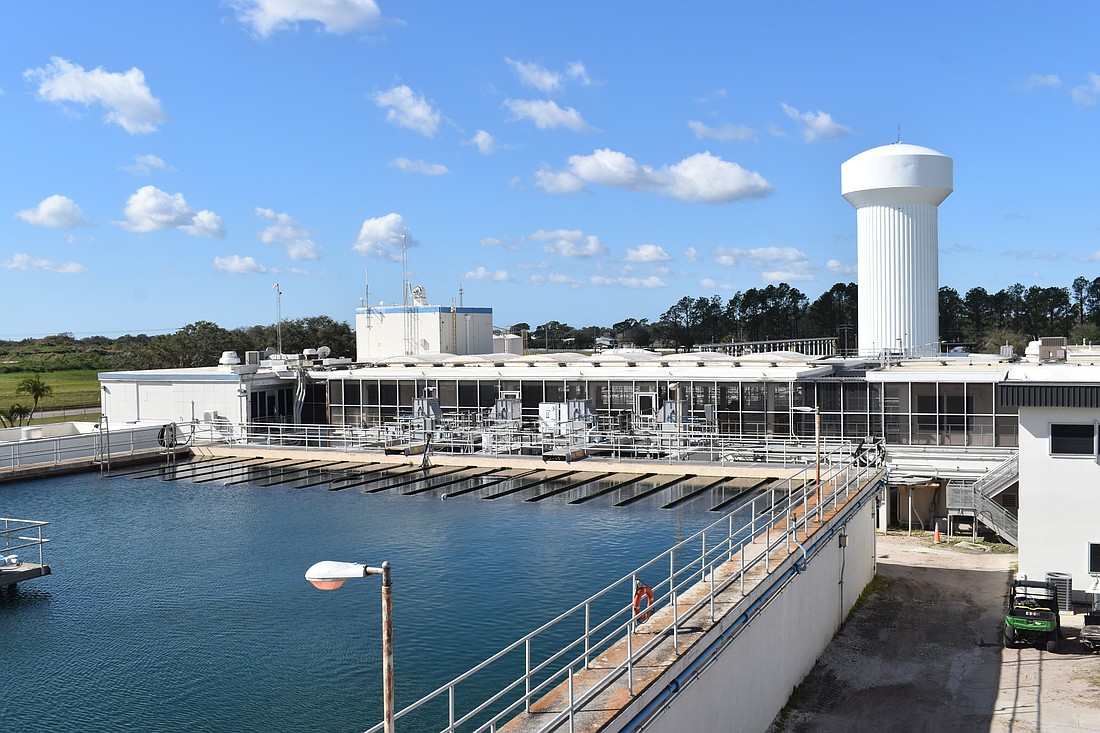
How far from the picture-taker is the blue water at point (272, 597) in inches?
627

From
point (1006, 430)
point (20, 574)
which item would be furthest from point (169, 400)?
point (1006, 430)

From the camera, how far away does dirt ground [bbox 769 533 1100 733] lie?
16.0m

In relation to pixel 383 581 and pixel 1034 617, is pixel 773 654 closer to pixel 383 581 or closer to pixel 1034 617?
pixel 1034 617

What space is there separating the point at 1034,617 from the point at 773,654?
6277mm

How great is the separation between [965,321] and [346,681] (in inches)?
4245

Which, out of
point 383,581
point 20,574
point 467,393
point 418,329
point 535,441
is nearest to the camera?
point 383,581

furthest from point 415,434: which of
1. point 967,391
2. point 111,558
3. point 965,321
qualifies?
point 965,321

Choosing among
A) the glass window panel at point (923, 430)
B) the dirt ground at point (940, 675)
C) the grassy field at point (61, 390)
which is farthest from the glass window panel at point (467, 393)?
the grassy field at point (61, 390)

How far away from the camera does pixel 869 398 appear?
35.7 metres

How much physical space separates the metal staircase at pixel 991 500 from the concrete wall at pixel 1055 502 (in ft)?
19.6

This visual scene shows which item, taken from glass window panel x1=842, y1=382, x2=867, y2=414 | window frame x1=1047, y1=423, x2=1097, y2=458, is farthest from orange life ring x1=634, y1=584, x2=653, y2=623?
glass window panel x1=842, y1=382, x2=867, y2=414

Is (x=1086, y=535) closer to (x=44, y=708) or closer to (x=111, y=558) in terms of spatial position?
(x=44, y=708)

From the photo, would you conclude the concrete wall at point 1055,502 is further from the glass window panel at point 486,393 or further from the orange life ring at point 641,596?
the glass window panel at point 486,393

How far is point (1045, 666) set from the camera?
1820 cm
